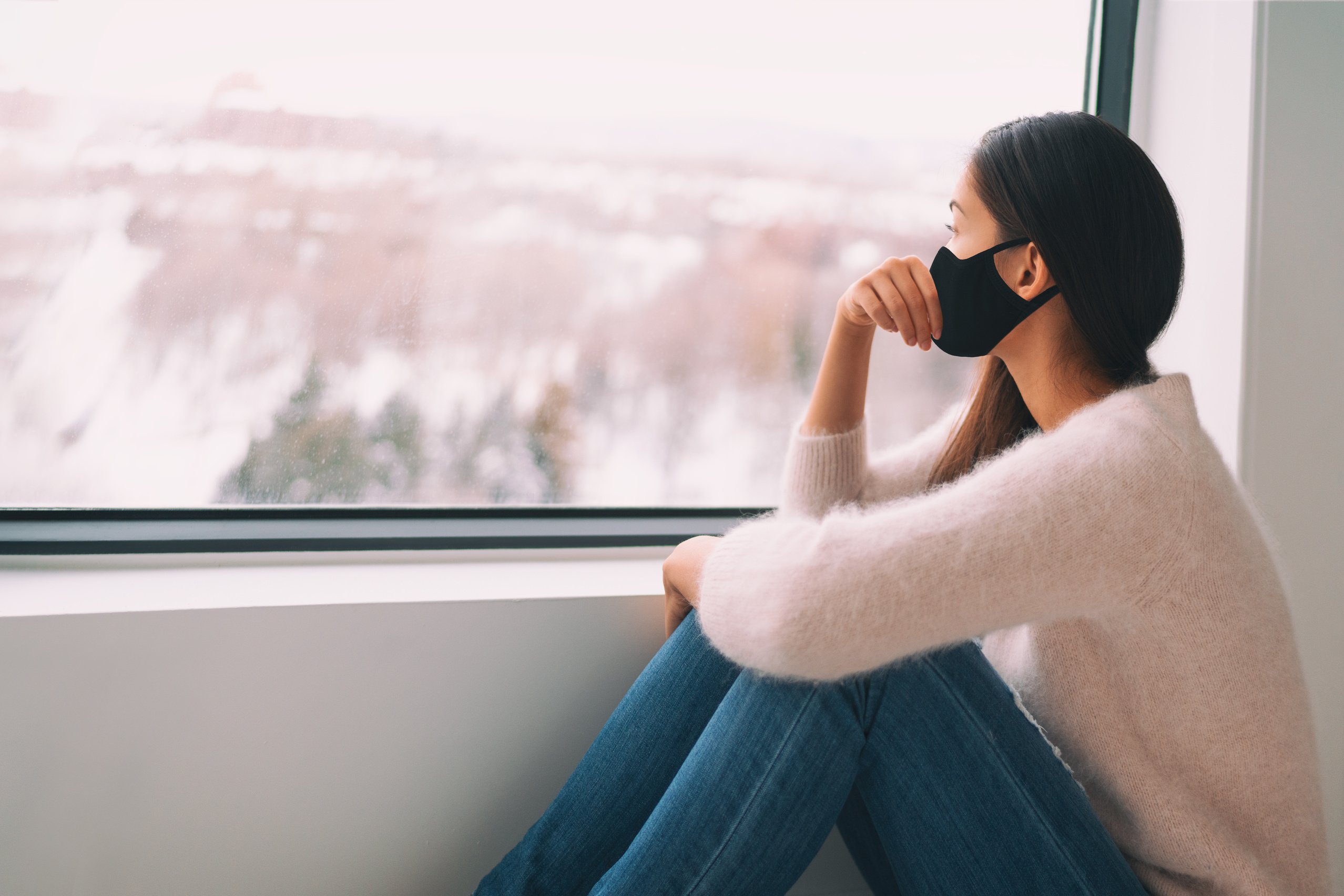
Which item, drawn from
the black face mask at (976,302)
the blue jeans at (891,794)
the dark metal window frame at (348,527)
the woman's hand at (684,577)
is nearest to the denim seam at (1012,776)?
the blue jeans at (891,794)

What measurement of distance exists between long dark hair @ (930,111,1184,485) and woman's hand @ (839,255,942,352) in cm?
11

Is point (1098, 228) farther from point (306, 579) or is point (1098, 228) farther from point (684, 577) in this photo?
point (306, 579)

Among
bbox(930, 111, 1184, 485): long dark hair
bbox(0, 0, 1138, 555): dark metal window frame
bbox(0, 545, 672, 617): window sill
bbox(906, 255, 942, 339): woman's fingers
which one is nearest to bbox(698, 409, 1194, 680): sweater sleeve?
bbox(930, 111, 1184, 485): long dark hair

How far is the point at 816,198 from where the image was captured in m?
1.33

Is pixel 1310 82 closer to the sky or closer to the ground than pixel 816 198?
closer to the sky

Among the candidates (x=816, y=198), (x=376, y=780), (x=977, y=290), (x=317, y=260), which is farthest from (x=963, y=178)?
(x=376, y=780)

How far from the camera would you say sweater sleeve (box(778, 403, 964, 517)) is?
3.31 ft

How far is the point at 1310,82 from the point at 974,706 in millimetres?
1120

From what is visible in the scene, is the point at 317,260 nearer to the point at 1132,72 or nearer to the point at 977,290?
the point at 977,290

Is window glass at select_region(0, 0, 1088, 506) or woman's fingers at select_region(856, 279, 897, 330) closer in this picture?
woman's fingers at select_region(856, 279, 897, 330)

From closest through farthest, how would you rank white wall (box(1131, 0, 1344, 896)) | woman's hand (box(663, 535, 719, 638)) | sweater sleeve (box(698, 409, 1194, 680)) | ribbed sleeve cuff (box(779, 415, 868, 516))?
sweater sleeve (box(698, 409, 1194, 680)), woman's hand (box(663, 535, 719, 638)), ribbed sleeve cuff (box(779, 415, 868, 516)), white wall (box(1131, 0, 1344, 896))

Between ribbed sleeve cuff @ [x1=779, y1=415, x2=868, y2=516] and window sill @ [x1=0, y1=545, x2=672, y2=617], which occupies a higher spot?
ribbed sleeve cuff @ [x1=779, y1=415, x2=868, y2=516]

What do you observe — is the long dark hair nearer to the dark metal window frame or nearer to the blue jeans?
the blue jeans

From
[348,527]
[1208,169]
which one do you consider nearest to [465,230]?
[348,527]
